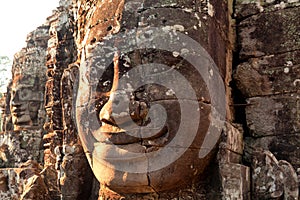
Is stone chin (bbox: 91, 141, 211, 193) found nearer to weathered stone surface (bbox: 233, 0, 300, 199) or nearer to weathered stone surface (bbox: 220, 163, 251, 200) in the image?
weathered stone surface (bbox: 220, 163, 251, 200)

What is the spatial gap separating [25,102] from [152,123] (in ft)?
31.8

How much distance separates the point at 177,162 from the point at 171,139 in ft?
0.56

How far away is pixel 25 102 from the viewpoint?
12766 millimetres

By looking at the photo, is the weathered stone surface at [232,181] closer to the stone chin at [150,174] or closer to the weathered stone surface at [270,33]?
the stone chin at [150,174]

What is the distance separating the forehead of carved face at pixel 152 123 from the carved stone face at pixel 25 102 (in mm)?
9249

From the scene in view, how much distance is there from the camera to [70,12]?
5.55 m

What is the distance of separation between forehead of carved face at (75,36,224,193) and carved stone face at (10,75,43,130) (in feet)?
30.3

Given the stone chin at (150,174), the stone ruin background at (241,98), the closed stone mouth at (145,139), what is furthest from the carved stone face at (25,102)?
the closed stone mouth at (145,139)

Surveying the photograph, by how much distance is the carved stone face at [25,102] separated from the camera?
498 inches

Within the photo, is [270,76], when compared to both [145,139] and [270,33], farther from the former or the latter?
[145,139]

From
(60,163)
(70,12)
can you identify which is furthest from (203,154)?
(70,12)

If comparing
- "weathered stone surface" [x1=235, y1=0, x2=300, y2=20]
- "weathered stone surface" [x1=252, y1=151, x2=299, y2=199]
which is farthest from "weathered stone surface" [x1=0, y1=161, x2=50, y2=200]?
"weathered stone surface" [x1=235, y1=0, x2=300, y2=20]

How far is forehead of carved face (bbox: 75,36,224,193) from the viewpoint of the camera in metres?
3.62

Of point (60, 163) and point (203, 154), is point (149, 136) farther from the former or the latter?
point (60, 163)
